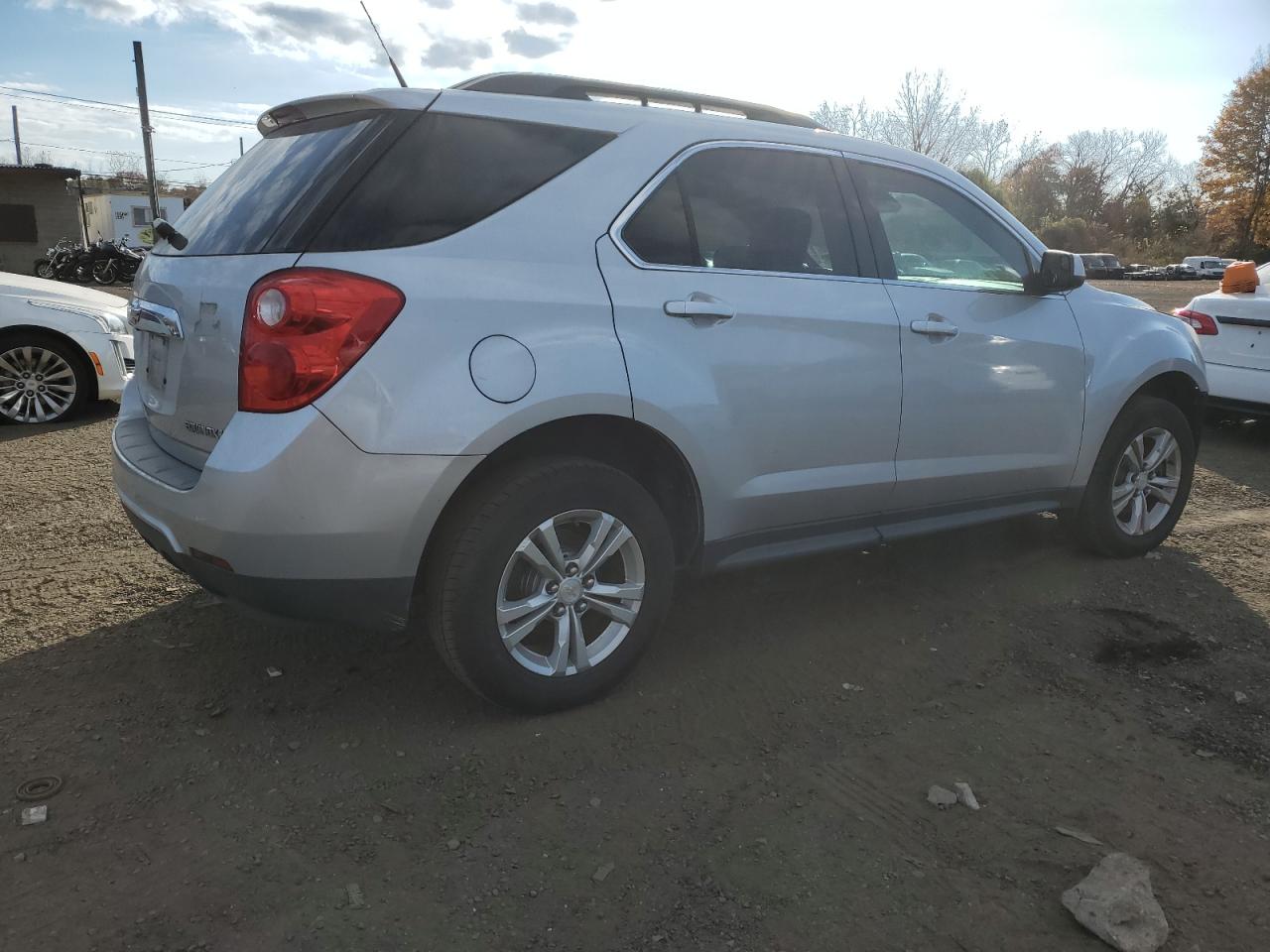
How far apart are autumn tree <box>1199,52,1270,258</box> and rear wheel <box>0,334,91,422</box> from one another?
2439 inches

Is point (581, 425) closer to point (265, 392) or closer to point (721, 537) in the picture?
point (721, 537)

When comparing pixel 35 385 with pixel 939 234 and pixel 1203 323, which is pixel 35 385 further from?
pixel 1203 323

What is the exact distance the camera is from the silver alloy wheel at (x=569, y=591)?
296cm

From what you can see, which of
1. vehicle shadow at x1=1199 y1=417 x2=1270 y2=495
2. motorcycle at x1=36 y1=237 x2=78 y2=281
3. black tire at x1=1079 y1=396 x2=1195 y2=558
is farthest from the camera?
motorcycle at x1=36 y1=237 x2=78 y2=281

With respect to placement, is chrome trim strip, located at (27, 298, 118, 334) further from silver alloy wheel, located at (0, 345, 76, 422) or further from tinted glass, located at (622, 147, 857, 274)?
tinted glass, located at (622, 147, 857, 274)

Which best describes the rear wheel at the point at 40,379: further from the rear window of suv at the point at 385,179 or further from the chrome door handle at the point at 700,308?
the chrome door handle at the point at 700,308

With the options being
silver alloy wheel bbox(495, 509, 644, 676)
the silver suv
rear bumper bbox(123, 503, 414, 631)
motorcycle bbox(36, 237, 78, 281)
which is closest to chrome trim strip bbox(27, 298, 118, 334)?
the silver suv

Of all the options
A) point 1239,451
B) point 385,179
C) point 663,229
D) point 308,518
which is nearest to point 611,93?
point 663,229

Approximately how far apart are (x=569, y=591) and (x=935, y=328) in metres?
1.77

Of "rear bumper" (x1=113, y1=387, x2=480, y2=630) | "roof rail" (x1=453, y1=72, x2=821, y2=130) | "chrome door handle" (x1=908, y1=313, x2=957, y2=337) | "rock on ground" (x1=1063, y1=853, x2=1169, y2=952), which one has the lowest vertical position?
"rock on ground" (x1=1063, y1=853, x2=1169, y2=952)

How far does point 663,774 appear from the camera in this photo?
287 cm

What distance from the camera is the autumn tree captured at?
54.5 meters

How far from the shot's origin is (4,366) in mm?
7297

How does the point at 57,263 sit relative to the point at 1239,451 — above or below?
above
